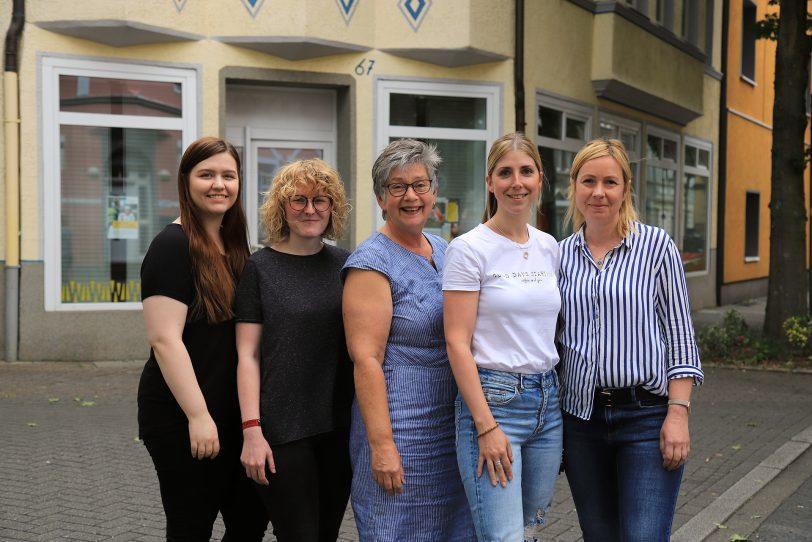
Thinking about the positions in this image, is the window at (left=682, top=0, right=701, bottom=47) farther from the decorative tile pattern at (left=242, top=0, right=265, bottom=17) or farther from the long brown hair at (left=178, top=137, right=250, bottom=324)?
the long brown hair at (left=178, top=137, right=250, bottom=324)

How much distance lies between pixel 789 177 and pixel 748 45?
11.6 m

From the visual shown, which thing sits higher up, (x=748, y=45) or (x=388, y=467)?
(x=748, y=45)

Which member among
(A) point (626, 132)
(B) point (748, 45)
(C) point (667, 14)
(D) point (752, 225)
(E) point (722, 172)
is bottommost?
(D) point (752, 225)

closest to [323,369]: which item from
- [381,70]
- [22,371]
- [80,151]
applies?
[22,371]

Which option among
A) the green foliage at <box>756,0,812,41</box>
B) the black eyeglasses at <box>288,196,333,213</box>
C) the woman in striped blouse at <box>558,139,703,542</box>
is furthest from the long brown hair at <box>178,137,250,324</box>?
the green foliage at <box>756,0,812,41</box>

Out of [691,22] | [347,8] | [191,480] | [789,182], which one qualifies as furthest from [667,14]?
[191,480]

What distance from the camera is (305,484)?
3.10 meters

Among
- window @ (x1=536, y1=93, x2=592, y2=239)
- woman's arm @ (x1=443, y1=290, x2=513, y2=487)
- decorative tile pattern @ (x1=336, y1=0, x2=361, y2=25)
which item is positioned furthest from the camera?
window @ (x1=536, y1=93, x2=592, y2=239)

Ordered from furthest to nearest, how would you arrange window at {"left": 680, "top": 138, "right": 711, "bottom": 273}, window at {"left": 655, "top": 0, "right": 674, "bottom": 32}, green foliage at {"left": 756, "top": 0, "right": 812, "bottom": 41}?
window at {"left": 680, "top": 138, "right": 711, "bottom": 273}
window at {"left": 655, "top": 0, "right": 674, "bottom": 32}
green foliage at {"left": 756, "top": 0, "right": 812, "bottom": 41}

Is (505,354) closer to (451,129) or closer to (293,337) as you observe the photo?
(293,337)

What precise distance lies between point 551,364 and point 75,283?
840 centimetres

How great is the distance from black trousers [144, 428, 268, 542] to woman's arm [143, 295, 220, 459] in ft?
0.37

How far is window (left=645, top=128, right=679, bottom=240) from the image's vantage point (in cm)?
1736

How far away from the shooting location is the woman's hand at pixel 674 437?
298cm
